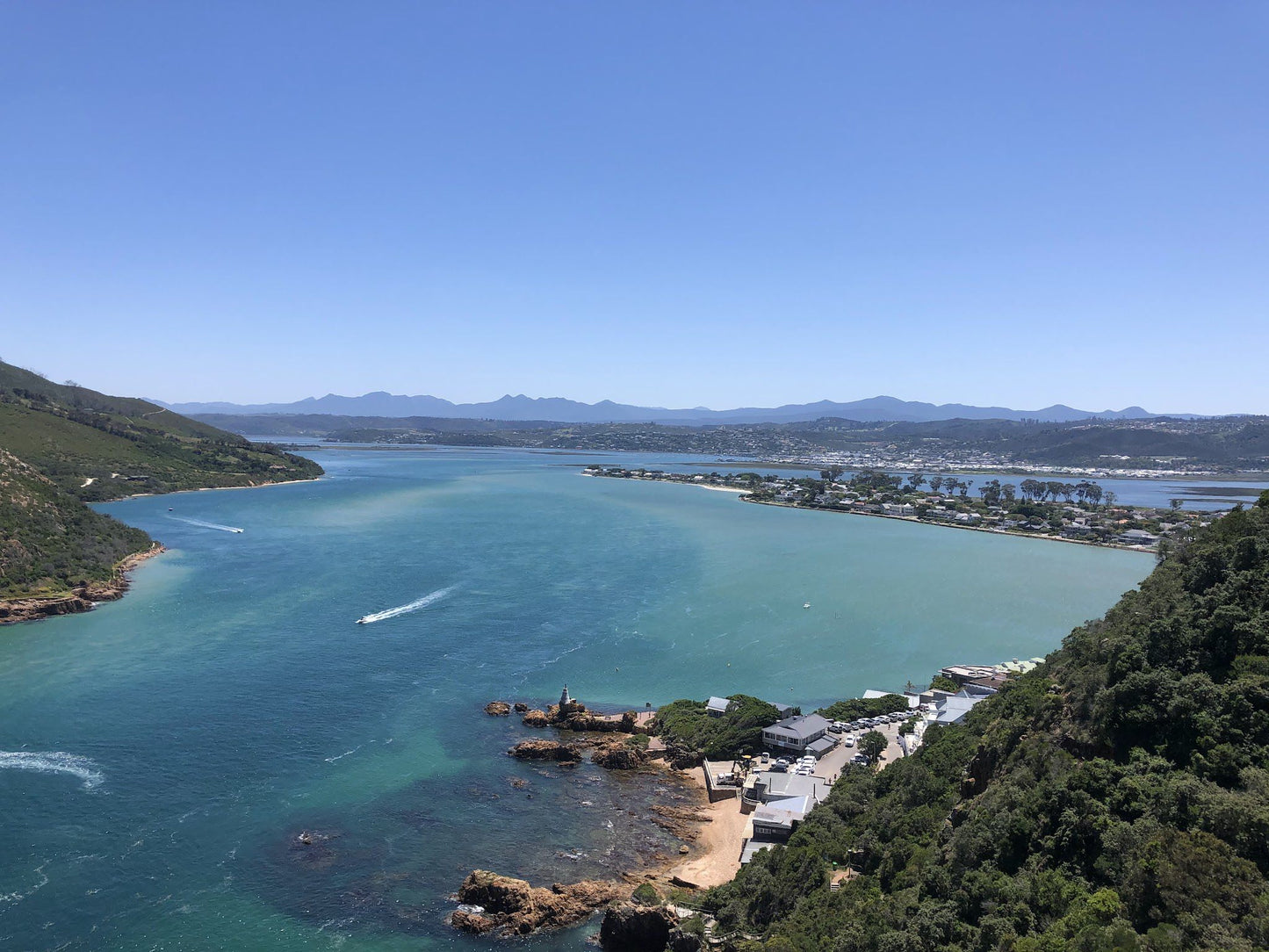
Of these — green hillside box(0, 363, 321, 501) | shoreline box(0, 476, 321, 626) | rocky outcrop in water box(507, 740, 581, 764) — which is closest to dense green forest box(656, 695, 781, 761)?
rocky outcrop in water box(507, 740, 581, 764)

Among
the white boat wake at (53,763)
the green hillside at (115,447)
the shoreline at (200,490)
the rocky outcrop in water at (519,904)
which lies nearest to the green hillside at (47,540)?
the white boat wake at (53,763)

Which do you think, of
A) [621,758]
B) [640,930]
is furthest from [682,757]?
[640,930]

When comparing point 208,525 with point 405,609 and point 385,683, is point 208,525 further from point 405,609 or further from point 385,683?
point 385,683

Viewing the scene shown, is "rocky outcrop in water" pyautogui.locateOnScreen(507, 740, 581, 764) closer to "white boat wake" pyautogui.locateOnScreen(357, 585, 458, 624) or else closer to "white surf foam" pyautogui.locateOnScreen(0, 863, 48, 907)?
"white surf foam" pyautogui.locateOnScreen(0, 863, 48, 907)

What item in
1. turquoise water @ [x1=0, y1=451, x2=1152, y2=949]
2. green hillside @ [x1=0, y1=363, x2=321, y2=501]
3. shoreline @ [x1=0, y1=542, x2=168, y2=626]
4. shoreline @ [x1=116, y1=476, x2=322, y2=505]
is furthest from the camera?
shoreline @ [x1=116, y1=476, x2=322, y2=505]

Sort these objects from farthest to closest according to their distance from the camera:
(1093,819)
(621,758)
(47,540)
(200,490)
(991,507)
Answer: (200,490) → (991,507) → (47,540) → (621,758) → (1093,819)

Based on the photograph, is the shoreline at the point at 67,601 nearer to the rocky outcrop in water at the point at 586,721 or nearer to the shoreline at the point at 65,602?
the shoreline at the point at 65,602
